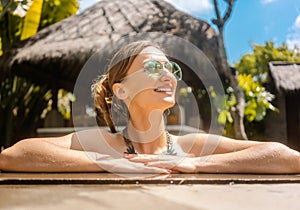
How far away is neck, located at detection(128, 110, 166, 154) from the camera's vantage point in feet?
4.55

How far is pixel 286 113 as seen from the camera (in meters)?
6.03

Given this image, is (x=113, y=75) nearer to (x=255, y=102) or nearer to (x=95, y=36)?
(x=95, y=36)

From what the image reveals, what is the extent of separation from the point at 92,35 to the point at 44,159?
13.3ft

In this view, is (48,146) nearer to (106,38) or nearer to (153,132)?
(153,132)

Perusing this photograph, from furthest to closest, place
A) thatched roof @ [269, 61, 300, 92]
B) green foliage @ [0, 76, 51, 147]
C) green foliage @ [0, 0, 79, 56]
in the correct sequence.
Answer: green foliage @ [0, 76, 51, 147], thatched roof @ [269, 61, 300, 92], green foliage @ [0, 0, 79, 56]

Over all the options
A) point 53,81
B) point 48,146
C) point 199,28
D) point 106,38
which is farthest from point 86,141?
point 53,81

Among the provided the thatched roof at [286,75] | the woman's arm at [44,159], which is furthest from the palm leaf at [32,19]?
the woman's arm at [44,159]

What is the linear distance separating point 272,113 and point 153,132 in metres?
5.07

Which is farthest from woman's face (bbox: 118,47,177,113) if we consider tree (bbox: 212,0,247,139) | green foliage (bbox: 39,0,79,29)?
green foliage (bbox: 39,0,79,29)

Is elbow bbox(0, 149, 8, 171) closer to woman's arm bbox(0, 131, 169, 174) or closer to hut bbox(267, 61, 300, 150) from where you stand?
woman's arm bbox(0, 131, 169, 174)

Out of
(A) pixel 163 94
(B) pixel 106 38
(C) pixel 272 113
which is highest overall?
(B) pixel 106 38

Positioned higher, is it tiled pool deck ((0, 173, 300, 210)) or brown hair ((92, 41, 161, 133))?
brown hair ((92, 41, 161, 133))

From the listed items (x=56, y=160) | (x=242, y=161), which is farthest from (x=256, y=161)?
(x=56, y=160)

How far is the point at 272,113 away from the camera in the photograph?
6.14m
